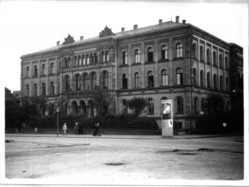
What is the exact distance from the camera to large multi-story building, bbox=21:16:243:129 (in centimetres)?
4491

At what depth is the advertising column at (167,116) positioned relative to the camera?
29.9 meters

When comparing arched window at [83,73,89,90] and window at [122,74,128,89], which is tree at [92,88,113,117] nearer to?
window at [122,74,128,89]

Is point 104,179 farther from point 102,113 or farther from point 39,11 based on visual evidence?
point 102,113

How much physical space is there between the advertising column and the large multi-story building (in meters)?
10.3

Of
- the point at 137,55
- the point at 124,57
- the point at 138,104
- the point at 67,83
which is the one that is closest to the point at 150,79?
the point at 137,55

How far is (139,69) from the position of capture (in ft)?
165

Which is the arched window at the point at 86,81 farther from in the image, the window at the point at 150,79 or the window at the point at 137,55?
the window at the point at 150,79

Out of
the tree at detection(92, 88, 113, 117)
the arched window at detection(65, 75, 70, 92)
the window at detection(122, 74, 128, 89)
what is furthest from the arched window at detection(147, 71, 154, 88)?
the arched window at detection(65, 75, 70, 92)

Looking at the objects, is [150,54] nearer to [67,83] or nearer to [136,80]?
[136,80]

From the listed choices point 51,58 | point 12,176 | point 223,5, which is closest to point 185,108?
point 51,58

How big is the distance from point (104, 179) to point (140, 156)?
4.50 meters

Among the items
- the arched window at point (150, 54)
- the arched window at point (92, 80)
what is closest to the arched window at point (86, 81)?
the arched window at point (92, 80)

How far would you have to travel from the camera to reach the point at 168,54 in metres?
47.7

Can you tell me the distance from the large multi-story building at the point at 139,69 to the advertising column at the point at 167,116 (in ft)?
33.7
